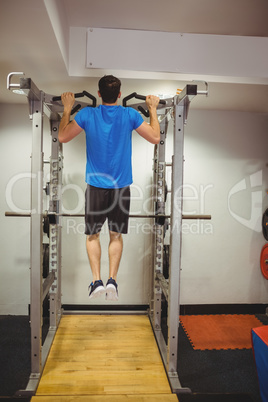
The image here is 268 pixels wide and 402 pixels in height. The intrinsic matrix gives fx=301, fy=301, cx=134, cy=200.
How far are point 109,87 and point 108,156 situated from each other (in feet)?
1.78

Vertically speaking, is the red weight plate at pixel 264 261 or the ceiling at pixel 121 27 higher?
the ceiling at pixel 121 27

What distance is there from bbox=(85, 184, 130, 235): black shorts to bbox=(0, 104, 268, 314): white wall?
1350mm

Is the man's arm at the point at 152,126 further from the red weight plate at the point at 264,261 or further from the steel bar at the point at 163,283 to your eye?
the red weight plate at the point at 264,261

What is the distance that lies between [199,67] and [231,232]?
2206 millimetres

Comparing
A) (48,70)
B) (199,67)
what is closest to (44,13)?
(48,70)

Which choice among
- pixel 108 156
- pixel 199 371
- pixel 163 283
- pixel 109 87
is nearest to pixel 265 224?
pixel 163 283

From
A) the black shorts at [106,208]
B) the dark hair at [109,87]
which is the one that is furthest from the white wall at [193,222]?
the dark hair at [109,87]

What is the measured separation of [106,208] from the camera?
2596 mm

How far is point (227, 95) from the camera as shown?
3.29 metres

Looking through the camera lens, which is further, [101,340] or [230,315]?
[230,315]

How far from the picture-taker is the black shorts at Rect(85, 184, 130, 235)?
2.55 meters

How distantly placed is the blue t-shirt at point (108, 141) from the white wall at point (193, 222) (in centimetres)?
140

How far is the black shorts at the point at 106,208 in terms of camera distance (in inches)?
101

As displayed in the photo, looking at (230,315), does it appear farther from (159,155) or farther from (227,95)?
(227,95)
